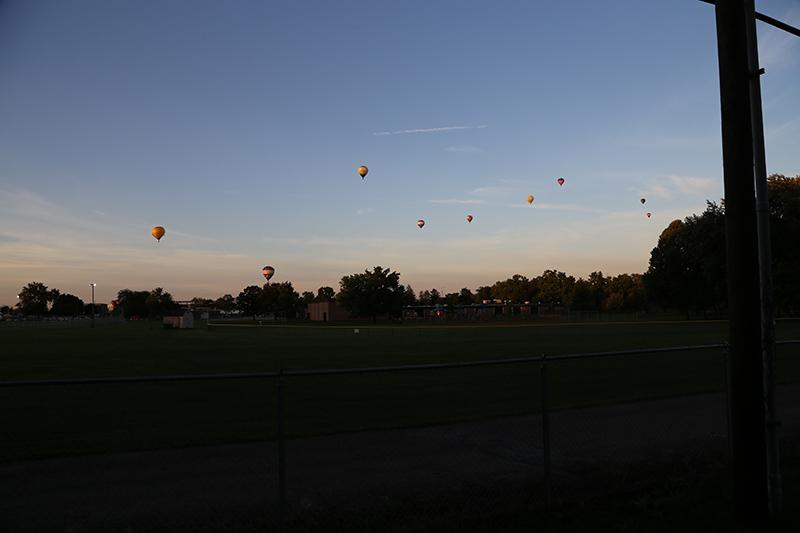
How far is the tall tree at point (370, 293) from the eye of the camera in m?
111

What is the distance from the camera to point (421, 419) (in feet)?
36.6

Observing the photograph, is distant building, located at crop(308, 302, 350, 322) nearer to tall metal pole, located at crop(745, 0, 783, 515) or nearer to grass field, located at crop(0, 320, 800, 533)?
grass field, located at crop(0, 320, 800, 533)

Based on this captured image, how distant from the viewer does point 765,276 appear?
6039mm

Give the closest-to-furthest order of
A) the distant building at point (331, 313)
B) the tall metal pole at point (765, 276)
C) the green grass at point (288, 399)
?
the tall metal pole at point (765, 276)
the green grass at point (288, 399)
the distant building at point (331, 313)

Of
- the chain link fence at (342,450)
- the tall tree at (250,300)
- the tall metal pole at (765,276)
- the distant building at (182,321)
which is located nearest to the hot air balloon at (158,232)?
the distant building at (182,321)

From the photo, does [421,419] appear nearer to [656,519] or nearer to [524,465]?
[524,465]

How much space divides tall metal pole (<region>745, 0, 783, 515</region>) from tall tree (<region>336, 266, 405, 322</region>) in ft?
343

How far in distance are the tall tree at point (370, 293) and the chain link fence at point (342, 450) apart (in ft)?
312

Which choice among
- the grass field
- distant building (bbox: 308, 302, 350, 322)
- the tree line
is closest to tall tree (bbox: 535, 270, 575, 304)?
the tree line

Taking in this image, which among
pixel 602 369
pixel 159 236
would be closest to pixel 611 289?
pixel 159 236

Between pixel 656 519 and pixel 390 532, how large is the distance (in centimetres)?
272

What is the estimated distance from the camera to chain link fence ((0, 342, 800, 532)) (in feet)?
19.4

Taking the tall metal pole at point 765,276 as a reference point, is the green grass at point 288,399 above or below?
below

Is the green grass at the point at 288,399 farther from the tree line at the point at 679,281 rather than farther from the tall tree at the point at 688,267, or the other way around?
the tall tree at the point at 688,267
